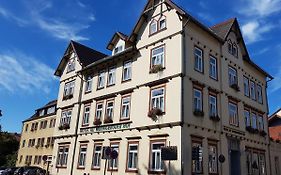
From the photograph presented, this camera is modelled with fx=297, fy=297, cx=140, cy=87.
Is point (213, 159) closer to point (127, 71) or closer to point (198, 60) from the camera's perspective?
point (198, 60)

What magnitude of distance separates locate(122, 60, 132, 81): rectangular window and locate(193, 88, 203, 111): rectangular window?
20.8ft

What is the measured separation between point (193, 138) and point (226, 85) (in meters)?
7.34

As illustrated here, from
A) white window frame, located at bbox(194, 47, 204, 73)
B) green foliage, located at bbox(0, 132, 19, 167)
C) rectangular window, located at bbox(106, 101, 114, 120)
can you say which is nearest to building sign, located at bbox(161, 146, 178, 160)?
white window frame, located at bbox(194, 47, 204, 73)

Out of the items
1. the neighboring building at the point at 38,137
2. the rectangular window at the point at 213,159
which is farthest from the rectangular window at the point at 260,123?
the neighboring building at the point at 38,137

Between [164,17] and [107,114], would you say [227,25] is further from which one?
[107,114]

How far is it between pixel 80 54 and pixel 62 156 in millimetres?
11551

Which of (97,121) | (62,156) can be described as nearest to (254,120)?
(97,121)

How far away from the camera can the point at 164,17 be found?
78.2 feet

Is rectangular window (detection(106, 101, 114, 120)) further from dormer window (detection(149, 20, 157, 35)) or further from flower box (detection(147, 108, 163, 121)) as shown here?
dormer window (detection(149, 20, 157, 35))

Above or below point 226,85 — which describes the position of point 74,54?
above

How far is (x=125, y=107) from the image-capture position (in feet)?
83.3

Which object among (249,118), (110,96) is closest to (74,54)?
(110,96)

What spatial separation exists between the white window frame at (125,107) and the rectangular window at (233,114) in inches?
338

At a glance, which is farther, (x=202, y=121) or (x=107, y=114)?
(x=107, y=114)
